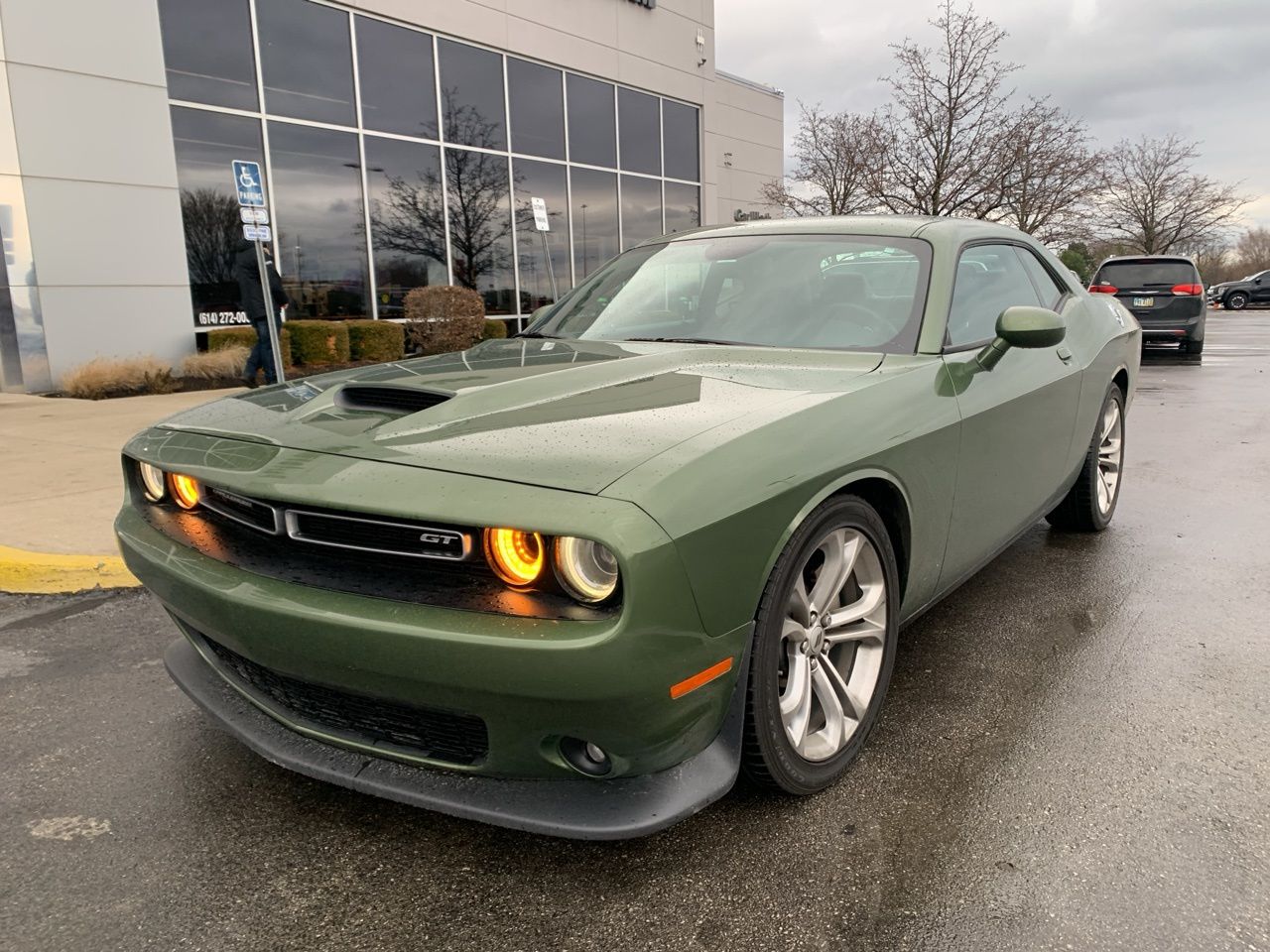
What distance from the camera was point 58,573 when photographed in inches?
158

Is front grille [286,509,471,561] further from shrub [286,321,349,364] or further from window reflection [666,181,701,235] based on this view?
window reflection [666,181,701,235]

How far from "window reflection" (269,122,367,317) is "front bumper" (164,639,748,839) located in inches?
467

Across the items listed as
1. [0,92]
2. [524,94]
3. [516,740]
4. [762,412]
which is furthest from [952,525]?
[524,94]

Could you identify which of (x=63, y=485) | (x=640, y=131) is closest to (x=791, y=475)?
(x=63, y=485)

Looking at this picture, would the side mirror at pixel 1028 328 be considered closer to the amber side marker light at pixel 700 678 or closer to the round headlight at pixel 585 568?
the amber side marker light at pixel 700 678

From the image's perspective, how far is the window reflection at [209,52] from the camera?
37.2ft

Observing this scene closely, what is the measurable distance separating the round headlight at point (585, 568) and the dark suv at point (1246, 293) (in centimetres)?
4633

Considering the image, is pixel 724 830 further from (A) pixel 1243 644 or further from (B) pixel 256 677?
(A) pixel 1243 644

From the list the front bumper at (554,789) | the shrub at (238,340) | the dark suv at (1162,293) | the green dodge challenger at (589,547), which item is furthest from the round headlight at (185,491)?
the dark suv at (1162,293)

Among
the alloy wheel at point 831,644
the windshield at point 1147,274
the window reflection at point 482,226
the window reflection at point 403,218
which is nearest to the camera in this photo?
the alloy wheel at point 831,644

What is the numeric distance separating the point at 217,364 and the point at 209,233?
206 cm

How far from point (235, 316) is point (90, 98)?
3.00 metres

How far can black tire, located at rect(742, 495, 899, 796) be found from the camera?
6.57 feet

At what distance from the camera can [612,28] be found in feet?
59.0
